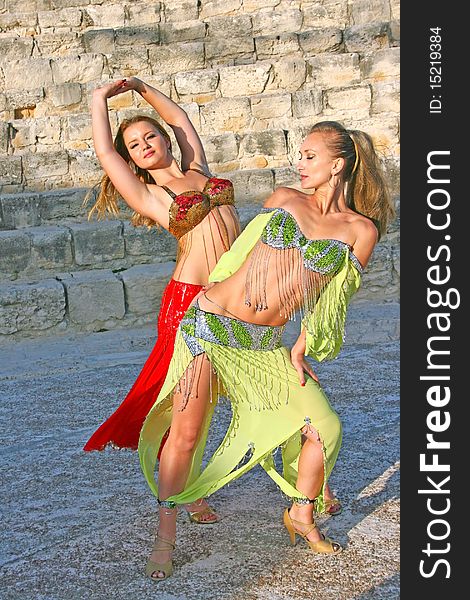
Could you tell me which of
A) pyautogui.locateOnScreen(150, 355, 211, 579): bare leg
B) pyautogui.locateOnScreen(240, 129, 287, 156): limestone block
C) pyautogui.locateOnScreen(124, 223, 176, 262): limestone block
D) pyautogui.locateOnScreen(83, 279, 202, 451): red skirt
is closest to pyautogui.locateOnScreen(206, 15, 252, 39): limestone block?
pyautogui.locateOnScreen(240, 129, 287, 156): limestone block

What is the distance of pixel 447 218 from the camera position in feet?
10.1

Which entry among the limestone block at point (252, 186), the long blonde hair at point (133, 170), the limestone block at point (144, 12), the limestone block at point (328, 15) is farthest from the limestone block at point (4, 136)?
the long blonde hair at point (133, 170)

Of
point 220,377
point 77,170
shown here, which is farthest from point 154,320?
point 220,377

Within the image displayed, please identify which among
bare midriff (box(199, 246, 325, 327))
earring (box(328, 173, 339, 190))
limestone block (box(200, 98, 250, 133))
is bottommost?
bare midriff (box(199, 246, 325, 327))

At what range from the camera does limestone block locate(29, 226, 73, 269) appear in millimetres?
7137

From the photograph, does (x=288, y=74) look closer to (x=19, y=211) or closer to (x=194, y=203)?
(x=19, y=211)

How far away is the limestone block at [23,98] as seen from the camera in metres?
8.41

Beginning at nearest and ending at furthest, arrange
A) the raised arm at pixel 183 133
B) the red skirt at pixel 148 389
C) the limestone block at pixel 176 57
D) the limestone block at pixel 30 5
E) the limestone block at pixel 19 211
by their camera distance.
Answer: the red skirt at pixel 148 389
the raised arm at pixel 183 133
the limestone block at pixel 19 211
the limestone block at pixel 176 57
the limestone block at pixel 30 5

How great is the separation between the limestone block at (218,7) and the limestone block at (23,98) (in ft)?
6.93

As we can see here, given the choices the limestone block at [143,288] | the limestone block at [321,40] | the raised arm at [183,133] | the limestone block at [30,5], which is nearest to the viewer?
the raised arm at [183,133]

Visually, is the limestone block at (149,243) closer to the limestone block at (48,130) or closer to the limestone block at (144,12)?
the limestone block at (48,130)

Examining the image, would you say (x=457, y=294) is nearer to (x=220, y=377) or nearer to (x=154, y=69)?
(x=220, y=377)

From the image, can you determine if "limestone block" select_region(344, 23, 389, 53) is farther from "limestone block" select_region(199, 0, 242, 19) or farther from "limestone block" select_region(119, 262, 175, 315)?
"limestone block" select_region(119, 262, 175, 315)

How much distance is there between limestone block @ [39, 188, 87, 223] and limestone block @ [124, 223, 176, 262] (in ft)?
1.91
